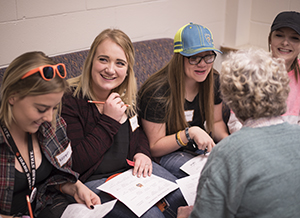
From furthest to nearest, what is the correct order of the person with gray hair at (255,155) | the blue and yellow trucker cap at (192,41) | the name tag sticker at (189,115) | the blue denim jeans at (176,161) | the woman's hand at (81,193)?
the name tag sticker at (189,115)
the blue denim jeans at (176,161)
the blue and yellow trucker cap at (192,41)
the woman's hand at (81,193)
the person with gray hair at (255,155)

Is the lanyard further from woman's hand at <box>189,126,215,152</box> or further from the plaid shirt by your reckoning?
woman's hand at <box>189,126,215,152</box>

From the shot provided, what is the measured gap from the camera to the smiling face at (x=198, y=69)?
6.27 ft

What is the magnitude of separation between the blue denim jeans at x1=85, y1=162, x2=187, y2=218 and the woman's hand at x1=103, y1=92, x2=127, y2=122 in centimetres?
36

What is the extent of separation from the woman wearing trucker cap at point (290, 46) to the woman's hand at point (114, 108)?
1165 millimetres

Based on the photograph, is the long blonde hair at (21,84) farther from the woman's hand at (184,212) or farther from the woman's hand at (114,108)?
the woman's hand at (184,212)

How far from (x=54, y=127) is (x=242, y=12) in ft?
9.31

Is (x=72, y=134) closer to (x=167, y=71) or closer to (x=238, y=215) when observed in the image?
(x=167, y=71)

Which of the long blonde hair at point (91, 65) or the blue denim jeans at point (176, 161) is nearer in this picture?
the long blonde hair at point (91, 65)

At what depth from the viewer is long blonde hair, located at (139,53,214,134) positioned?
196 centimetres

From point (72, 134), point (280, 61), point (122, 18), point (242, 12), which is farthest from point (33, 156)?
point (242, 12)

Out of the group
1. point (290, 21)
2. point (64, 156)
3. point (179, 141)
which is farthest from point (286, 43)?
point (64, 156)

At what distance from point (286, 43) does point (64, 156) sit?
63.5 inches

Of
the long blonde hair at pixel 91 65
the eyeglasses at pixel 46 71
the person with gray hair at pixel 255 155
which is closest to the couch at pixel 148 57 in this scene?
the long blonde hair at pixel 91 65

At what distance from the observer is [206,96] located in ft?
6.88
